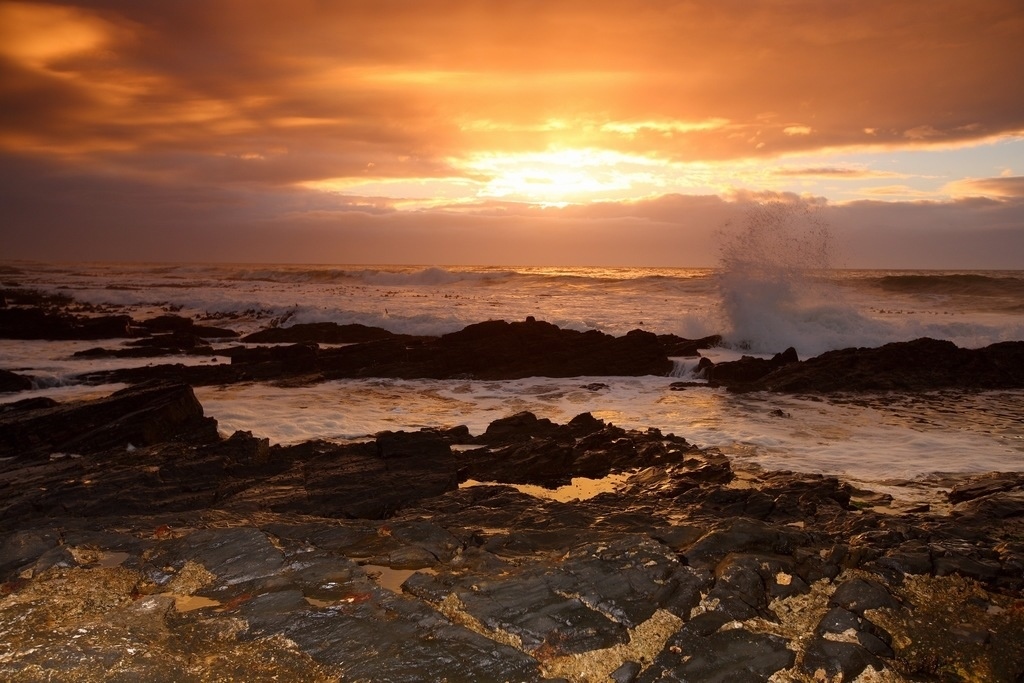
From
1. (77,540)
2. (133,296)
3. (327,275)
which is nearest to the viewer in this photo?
(77,540)

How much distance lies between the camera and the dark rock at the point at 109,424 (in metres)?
9.02

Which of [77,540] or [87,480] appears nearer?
[77,540]

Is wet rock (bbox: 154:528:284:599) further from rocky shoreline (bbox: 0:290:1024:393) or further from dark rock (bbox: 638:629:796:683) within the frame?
rocky shoreline (bbox: 0:290:1024:393)

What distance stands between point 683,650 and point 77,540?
15.3ft

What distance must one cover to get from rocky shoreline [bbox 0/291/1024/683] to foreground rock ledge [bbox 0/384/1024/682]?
2 cm

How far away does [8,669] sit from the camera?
3902 mm

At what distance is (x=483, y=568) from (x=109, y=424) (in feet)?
21.8

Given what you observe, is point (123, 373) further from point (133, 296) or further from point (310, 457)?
point (133, 296)

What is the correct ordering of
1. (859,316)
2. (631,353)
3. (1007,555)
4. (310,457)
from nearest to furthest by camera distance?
(1007,555), (310,457), (631,353), (859,316)

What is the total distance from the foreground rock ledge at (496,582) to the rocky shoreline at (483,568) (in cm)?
2

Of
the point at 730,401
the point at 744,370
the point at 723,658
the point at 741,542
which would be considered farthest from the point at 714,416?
the point at 723,658

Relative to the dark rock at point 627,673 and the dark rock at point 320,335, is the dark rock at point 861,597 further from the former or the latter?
the dark rock at point 320,335

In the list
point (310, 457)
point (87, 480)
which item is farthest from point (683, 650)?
point (87, 480)

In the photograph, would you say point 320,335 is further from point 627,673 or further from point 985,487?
point 627,673
